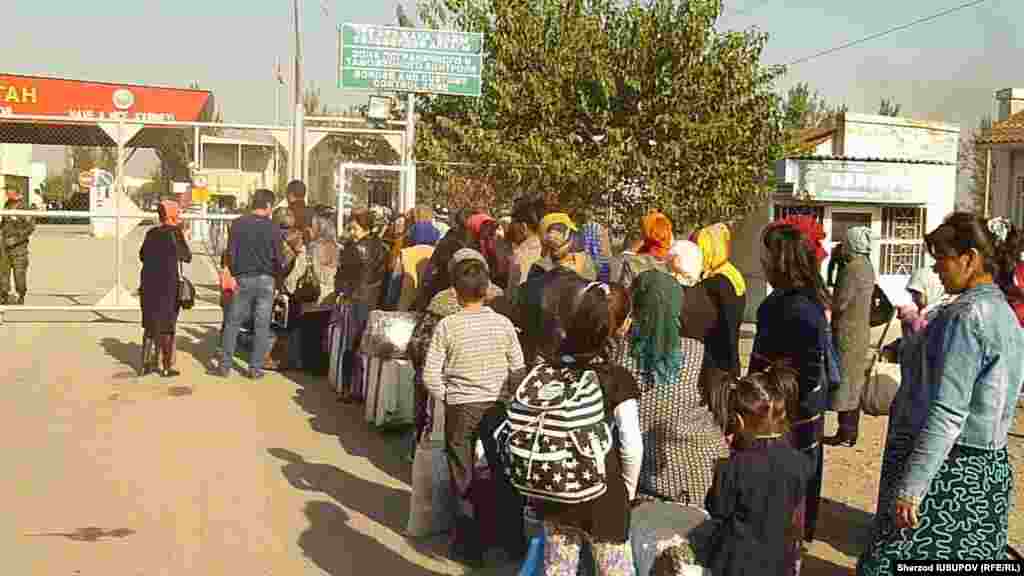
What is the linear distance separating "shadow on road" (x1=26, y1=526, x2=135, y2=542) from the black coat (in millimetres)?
4669

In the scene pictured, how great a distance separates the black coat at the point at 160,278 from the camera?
35.9 feet

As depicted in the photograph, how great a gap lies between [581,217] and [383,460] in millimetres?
10358

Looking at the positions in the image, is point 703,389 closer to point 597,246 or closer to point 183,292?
point 597,246

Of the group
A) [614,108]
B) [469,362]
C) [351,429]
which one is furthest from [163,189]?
[469,362]

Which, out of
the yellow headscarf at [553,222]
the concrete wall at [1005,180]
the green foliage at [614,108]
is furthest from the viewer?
the concrete wall at [1005,180]

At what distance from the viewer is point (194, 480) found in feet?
25.1

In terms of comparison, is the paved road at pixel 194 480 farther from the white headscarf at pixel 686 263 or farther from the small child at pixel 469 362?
the white headscarf at pixel 686 263

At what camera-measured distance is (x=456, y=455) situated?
6.02m

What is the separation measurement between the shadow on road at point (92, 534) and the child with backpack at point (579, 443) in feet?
10.5

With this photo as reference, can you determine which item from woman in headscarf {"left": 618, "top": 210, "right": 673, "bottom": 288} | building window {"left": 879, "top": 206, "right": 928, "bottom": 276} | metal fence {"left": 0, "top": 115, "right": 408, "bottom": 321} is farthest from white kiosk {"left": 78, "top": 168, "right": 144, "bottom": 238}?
building window {"left": 879, "top": 206, "right": 928, "bottom": 276}

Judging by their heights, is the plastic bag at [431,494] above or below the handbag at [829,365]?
below

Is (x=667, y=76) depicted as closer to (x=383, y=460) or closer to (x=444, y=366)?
(x=383, y=460)

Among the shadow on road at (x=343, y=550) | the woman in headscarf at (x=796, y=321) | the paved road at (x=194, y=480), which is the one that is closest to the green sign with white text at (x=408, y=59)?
the paved road at (x=194, y=480)

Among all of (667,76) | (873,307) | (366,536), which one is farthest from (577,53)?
(366,536)
